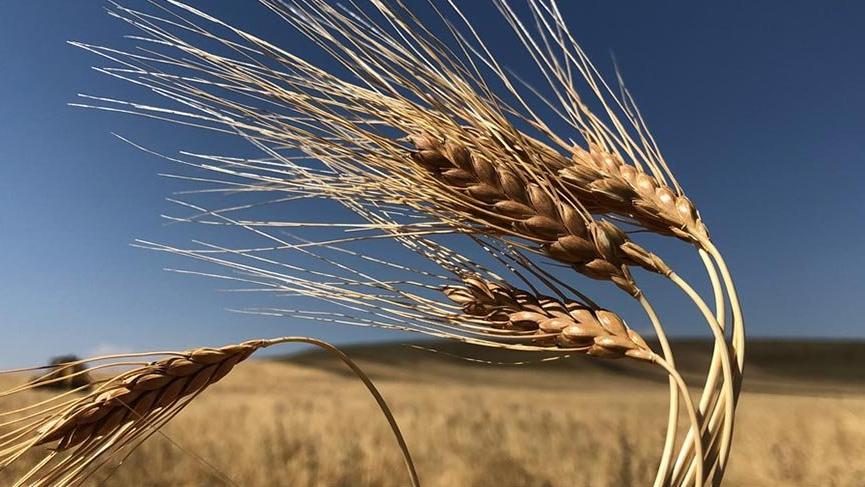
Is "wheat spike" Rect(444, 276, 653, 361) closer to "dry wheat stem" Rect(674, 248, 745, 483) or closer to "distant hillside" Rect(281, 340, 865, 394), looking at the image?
"dry wheat stem" Rect(674, 248, 745, 483)

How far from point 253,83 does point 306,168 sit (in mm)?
121

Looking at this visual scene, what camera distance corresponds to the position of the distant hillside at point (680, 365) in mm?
8430

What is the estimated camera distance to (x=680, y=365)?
859 centimetres

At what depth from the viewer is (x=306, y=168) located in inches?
32.5

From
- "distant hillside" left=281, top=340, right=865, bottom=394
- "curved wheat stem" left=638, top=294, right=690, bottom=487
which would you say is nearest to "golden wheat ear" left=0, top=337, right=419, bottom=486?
"curved wheat stem" left=638, top=294, right=690, bottom=487

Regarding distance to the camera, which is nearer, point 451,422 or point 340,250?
point 340,250

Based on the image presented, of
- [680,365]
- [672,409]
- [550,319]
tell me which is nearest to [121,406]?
[550,319]

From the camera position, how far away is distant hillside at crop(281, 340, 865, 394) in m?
8.43

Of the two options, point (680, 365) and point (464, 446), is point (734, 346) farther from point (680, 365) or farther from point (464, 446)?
point (680, 365)

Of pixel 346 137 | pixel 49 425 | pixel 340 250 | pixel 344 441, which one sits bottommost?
pixel 344 441

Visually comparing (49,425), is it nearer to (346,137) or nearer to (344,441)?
(346,137)

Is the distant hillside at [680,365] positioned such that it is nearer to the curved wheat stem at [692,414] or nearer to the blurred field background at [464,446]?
the blurred field background at [464,446]

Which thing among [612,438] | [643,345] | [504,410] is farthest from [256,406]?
[643,345]

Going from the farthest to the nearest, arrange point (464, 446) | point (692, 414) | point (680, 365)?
1. point (680, 365)
2. point (464, 446)
3. point (692, 414)
